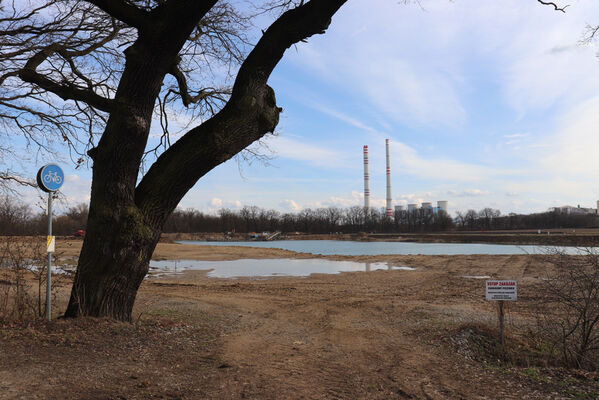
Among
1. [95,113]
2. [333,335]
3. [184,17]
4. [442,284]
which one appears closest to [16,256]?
[95,113]

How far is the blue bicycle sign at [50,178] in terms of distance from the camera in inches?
262

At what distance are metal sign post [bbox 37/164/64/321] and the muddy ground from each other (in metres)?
0.60

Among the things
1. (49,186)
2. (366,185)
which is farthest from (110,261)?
(366,185)

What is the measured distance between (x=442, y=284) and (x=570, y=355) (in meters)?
10.8

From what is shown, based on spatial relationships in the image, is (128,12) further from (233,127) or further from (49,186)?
(49,186)

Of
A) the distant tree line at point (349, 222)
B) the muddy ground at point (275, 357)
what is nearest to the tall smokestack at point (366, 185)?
the distant tree line at point (349, 222)

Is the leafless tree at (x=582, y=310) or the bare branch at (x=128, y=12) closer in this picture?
the bare branch at (x=128, y=12)

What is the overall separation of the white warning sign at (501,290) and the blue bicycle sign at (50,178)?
24.9 ft

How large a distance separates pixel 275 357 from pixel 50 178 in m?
4.78

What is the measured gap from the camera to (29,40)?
26.6ft

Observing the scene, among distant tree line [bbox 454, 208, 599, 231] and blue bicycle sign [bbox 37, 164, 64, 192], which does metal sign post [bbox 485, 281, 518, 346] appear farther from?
distant tree line [bbox 454, 208, 599, 231]

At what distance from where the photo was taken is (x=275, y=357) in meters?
6.02

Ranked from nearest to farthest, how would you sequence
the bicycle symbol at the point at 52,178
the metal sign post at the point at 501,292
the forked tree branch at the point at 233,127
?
1. the forked tree branch at the point at 233,127
2. the bicycle symbol at the point at 52,178
3. the metal sign post at the point at 501,292

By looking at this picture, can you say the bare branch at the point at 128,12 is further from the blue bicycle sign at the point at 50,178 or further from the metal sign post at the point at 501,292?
the metal sign post at the point at 501,292
